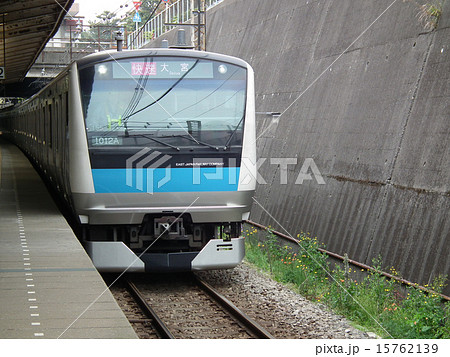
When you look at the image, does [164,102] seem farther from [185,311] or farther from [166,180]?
[185,311]

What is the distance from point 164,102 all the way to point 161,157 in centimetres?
79

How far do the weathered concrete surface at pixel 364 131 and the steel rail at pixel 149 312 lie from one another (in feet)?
12.8

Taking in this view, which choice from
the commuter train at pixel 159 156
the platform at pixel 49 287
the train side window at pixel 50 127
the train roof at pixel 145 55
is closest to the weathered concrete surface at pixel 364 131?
the commuter train at pixel 159 156

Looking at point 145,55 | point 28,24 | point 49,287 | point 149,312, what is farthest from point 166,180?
point 28,24

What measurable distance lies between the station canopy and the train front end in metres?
5.93

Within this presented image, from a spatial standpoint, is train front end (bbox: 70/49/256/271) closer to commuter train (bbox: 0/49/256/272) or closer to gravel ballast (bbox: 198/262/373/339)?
commuter train (bbox: 0/49/256/272)

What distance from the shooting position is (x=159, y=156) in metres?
9.80

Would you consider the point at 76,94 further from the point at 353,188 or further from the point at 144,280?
the point at 353,188

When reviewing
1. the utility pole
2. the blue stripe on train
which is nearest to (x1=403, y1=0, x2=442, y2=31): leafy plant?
the blue stripe on train

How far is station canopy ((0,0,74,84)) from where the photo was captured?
647 inches

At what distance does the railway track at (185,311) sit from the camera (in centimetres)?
800

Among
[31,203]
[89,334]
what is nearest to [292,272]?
[31,203]

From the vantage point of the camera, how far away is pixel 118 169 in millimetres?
9688
